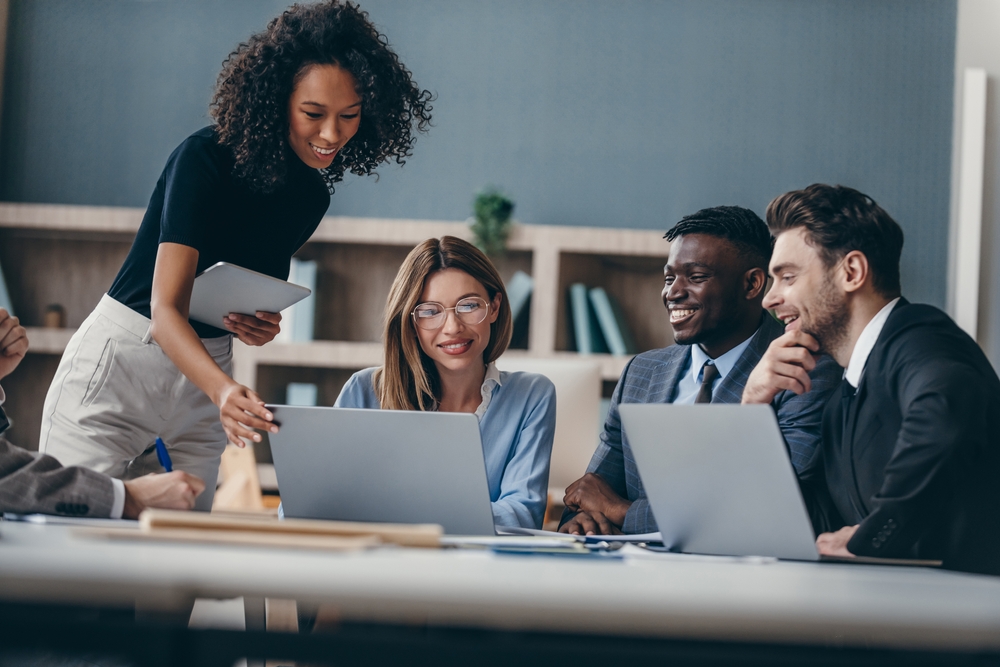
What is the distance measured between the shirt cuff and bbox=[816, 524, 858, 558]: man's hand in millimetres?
898

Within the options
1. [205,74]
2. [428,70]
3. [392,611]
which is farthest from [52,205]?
[392,611]

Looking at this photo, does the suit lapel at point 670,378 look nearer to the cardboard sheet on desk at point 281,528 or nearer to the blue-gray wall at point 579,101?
the cardboard sheet on desk at point 281,528

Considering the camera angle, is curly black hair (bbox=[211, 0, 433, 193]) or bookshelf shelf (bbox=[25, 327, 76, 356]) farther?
bookshelf shelf (bbox=[25, 327, 76, 356])

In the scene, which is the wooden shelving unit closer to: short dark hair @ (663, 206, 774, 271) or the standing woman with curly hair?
short dark hair @ (663, 206, 774, 271)

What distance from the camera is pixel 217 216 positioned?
167 centimetres

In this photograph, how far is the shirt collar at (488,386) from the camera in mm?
1832

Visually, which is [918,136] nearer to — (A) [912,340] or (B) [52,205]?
(A) [912,340]

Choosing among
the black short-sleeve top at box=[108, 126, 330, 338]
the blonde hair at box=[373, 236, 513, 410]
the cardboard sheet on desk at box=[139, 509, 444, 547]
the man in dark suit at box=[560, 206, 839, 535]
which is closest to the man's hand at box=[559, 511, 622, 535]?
the man in dark suit at box=[560, 206, 839, 535]

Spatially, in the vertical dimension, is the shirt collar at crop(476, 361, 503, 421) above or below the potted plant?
below

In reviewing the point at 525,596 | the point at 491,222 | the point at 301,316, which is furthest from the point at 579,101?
the point at 525,596

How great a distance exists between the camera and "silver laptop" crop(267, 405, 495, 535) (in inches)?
44.7

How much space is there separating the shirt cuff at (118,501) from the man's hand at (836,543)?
0.90m

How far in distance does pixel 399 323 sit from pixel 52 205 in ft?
7.99

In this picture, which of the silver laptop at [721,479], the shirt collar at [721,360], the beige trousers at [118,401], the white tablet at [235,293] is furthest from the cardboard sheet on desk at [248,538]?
the shirt collar at [721,360]
